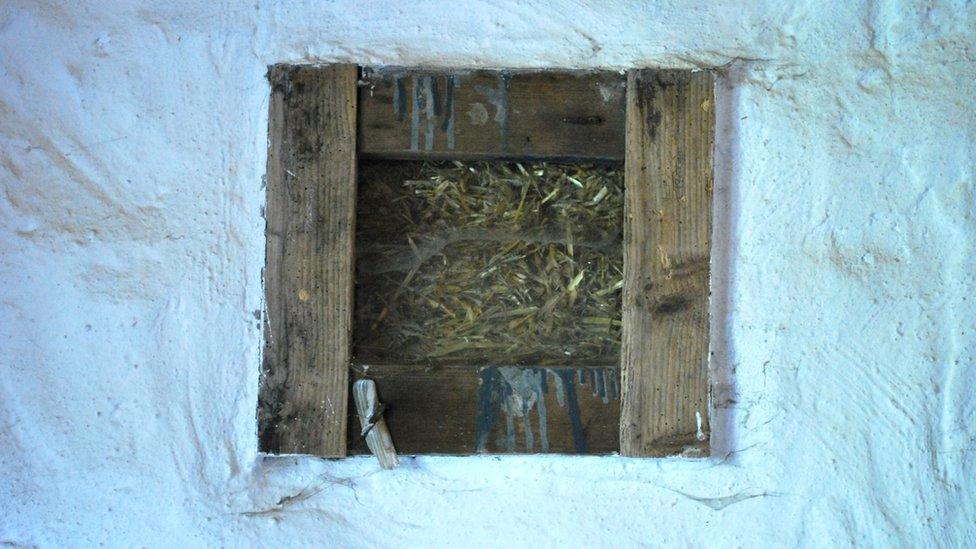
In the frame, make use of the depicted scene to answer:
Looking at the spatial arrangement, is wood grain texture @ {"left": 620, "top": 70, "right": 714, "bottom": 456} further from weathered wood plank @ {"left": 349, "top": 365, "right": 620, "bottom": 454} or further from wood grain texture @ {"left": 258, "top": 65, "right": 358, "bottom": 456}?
wood grain texture @ {"left": 258, "top": 65, "right": 358, "bottom": 456}

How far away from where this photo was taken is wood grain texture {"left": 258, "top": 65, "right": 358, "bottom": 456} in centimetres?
126

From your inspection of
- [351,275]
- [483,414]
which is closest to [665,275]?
[483,414]

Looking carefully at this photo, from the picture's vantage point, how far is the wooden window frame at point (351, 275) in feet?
4.13

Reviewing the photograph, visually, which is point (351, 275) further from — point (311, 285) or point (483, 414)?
point (483, 414)

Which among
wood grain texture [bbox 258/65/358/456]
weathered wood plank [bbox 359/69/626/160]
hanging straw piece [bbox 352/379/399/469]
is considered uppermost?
weathered wood plank [bbox 359/69/626/160]

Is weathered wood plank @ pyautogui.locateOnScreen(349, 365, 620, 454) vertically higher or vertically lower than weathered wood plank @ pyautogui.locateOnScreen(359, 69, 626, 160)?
lower

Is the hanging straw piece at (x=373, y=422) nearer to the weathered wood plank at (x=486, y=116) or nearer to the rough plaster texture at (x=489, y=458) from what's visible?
the rough plaster texture at (x=489, y=458)

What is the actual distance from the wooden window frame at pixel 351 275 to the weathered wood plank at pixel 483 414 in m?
0.08

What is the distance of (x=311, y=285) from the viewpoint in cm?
126

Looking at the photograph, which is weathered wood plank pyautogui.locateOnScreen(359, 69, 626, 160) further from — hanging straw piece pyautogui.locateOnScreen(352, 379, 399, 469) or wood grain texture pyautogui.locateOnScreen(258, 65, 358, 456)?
hanging straw piece pyautogui.locateOnScreen(352, 379, 399, 469)

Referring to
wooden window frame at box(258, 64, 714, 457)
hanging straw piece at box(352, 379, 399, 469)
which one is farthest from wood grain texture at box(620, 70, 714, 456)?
hanging straw piece at box(352, 379, 399, 469)

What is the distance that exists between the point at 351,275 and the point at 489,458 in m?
0.40

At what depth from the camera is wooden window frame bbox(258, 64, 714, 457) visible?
4.13 feet

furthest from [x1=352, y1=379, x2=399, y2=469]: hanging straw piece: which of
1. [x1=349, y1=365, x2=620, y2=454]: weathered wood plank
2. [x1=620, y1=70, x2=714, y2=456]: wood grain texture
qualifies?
[x1=620, y1=70, x2=714, y2=456]: wood grain texture
